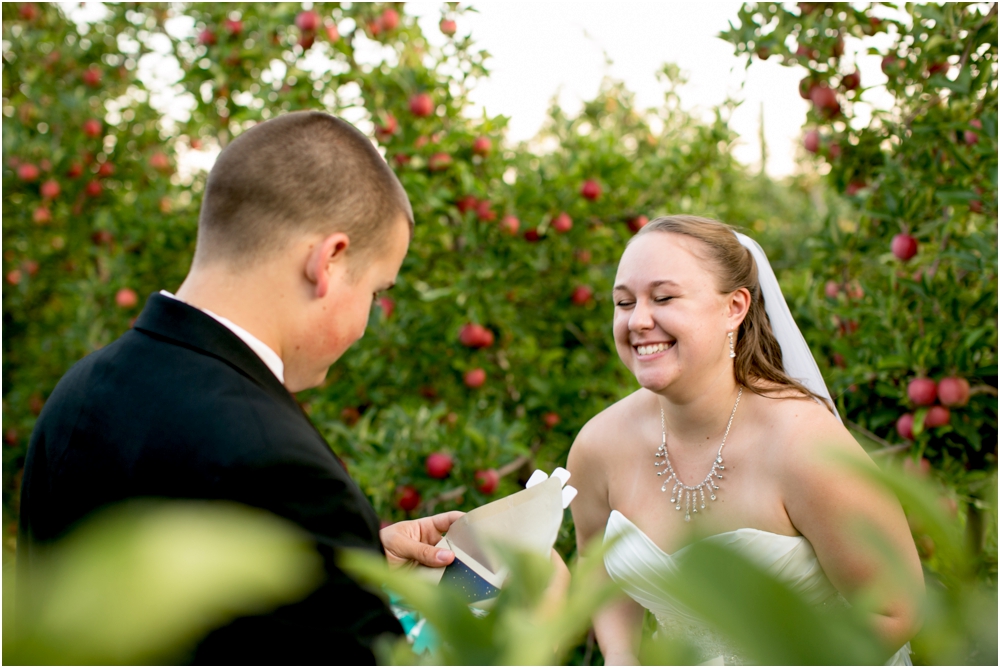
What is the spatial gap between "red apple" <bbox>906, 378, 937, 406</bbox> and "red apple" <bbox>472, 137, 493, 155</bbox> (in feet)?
7.76

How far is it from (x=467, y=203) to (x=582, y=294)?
822mm

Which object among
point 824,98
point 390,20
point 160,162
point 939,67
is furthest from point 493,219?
point 160,162

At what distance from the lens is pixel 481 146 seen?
13.0 ft

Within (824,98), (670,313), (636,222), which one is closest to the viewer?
(670,313)

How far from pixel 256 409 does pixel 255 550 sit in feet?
3.54

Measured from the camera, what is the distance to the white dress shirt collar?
58.2 inches

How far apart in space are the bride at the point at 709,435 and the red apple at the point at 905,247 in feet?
2.70

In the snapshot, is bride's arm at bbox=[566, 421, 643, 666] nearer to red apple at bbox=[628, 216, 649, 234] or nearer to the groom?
the groom

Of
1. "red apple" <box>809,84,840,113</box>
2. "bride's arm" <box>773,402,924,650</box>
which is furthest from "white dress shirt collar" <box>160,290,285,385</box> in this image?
"red apple" <box>809,84,840,113</box>

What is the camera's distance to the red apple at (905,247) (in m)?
3.08

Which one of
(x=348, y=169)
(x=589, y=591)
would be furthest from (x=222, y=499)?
(x=589, y=591)

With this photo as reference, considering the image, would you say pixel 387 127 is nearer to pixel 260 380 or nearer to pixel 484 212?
pixel 484 212

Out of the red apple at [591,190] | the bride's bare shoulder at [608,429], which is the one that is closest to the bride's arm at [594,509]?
the bride's bare shoulder at [608,429]

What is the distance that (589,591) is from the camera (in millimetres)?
350
